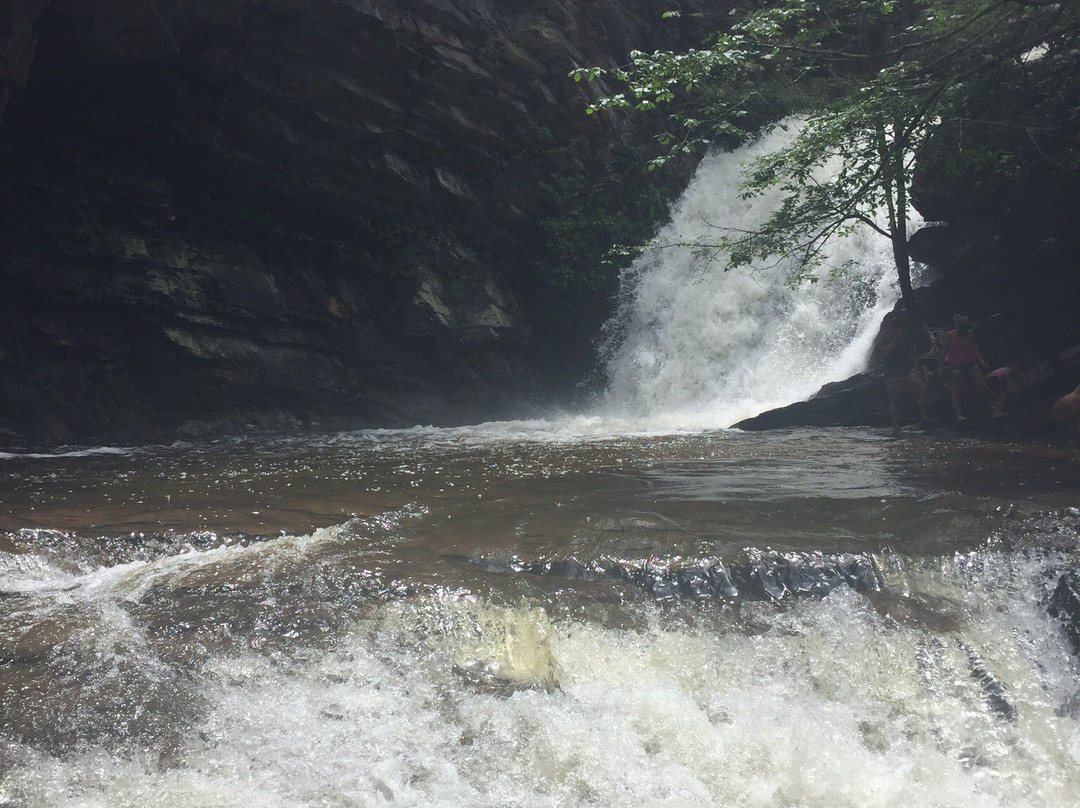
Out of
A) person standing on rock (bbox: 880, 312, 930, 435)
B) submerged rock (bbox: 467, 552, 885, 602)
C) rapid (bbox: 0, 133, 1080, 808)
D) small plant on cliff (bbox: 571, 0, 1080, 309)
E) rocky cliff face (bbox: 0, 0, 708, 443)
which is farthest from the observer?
rocky cliff face (bbox: 0, 0, 708, 443)

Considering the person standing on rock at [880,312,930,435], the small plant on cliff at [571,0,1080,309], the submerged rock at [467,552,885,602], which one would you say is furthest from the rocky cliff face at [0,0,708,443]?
the submerged rock at [467,552,885,602]

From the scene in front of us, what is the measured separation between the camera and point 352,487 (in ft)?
23.4

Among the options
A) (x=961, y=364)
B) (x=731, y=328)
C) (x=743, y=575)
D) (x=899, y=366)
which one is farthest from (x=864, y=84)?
(x=743, y=575)

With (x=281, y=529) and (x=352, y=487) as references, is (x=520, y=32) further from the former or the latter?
(x=281, y=529)

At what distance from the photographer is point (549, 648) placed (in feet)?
13.1

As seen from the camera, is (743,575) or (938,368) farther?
(938,368)

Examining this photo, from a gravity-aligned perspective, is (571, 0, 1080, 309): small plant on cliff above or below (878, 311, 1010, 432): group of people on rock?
above

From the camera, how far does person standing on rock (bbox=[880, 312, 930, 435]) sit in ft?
35.0

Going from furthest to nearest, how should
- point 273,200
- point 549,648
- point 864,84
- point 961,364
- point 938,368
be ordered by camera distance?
1. point 273,200
2. point 938,368
3. point 961,364
4. point 864,84
5. point 549,648

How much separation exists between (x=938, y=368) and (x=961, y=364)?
0.34 m

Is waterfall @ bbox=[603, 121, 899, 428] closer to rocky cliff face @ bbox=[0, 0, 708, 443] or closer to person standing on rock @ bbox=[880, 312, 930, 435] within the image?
person standing on rock @ bbox=[880, 312, 930, 435]

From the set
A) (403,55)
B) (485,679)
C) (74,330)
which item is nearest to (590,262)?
(403,55)

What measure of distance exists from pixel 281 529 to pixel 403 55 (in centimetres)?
889

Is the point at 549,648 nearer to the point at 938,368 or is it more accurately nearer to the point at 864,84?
the point at 864,84
